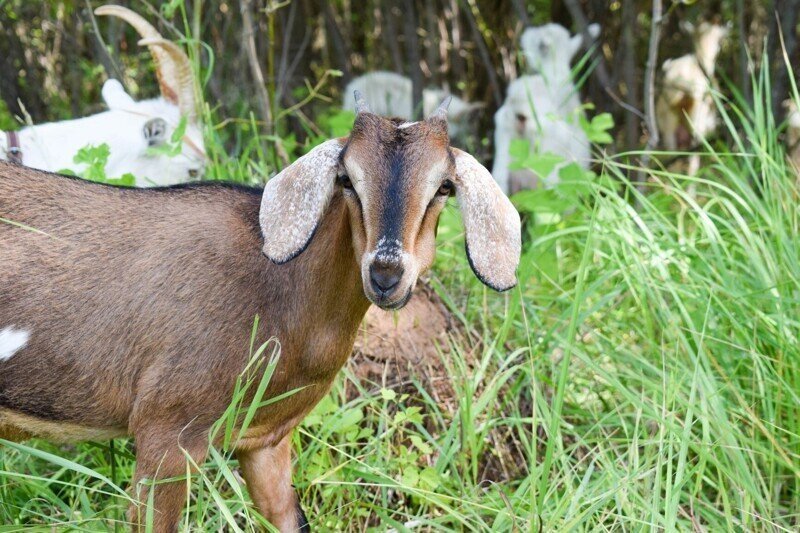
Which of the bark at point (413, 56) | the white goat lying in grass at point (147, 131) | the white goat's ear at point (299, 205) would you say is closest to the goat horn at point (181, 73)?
the white goat lying in grass at point (147, 131)

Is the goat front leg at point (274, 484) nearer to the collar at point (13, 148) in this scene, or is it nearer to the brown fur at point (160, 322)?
the brown fur at point (160, 322)

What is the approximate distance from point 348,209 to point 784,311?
5.45 feet

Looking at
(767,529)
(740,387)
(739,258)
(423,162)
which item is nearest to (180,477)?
(423,162)

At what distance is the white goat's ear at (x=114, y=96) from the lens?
509 centimetres

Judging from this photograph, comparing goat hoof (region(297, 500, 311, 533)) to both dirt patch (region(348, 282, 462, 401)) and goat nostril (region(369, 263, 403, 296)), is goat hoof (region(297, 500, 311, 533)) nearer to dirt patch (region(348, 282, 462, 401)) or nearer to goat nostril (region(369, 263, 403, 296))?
dirt patch (region(348, 282, 462, 401))

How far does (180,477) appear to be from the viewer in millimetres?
2801

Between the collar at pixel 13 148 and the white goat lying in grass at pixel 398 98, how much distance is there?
3841 mm

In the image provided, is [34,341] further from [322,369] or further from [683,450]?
[683,450]

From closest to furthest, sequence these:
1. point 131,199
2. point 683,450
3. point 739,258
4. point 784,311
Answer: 1. point 683,450
2. point 131,199
3. point 784,311
4. point 739,258

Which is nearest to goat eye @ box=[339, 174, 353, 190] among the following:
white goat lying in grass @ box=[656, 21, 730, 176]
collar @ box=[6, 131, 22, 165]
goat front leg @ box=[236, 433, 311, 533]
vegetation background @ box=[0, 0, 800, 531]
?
vegetation background @ box=[0, 0, 800, 531]

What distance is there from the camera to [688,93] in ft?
27.1

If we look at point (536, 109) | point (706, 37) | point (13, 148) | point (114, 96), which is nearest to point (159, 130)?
point (114, 96)

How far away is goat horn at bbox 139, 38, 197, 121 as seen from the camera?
15.6ft

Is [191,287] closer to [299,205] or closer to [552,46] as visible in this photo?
[299,205]
